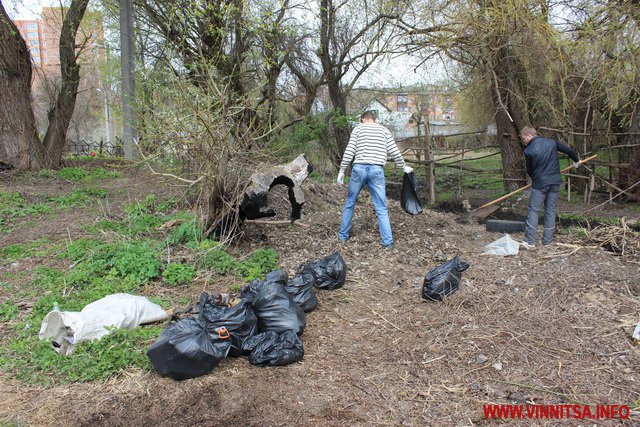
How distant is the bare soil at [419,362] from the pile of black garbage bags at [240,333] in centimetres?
10

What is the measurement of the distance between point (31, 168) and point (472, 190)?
424 inches

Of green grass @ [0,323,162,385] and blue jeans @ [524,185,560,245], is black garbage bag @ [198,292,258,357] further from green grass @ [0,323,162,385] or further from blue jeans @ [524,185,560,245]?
blue jeans @ [524,185,560,245]

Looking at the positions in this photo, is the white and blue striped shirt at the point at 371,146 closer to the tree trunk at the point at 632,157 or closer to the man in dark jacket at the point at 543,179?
the man in dark jacket at the point at 543,179

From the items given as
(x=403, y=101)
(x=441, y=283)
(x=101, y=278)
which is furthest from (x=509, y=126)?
(x=101, y=278)

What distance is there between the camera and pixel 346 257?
570 cm

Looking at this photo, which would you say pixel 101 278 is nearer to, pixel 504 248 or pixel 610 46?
pixel 504 248

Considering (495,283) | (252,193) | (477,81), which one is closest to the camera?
(495,283)

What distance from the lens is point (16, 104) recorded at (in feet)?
33.5

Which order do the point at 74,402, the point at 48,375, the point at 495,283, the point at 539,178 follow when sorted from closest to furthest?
the point at 74,402, the point at 48,375, the point at 495,283, the point at 539,178

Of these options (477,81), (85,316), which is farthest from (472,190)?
(85,316)

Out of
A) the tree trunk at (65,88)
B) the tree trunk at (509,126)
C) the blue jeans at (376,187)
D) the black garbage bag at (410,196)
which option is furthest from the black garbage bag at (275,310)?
the tree trunk at (65,88)

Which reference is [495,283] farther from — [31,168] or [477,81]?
[31,168]

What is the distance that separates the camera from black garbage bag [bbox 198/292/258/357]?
3.35 m

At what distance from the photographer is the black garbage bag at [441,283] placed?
14.3ft
